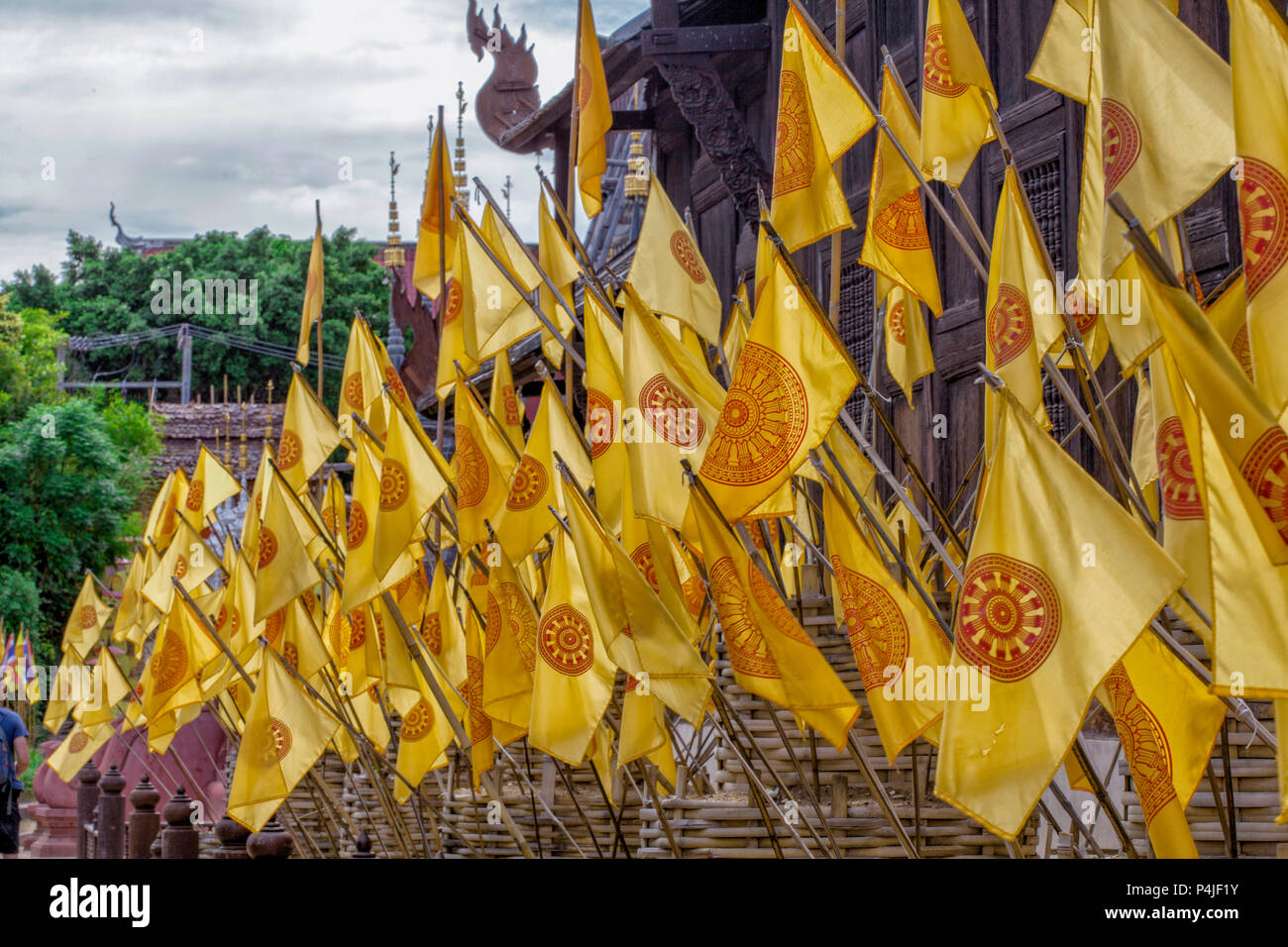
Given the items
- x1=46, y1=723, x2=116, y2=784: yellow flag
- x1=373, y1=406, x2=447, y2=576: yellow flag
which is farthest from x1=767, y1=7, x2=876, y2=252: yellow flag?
x1=46, y1=723, x2=116, y2=784: yellow flag

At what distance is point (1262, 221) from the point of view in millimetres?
3309

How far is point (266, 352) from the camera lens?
31.5m

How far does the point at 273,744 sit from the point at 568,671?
175cm

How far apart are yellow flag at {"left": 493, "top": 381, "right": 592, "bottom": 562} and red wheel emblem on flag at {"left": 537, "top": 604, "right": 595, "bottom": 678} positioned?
26.2 inches

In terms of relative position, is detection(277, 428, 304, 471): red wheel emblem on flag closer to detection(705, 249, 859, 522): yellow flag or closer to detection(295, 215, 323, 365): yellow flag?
detection(295, 215, 323, 365): yellow flag

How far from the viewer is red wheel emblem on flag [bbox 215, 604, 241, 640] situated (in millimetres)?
7692

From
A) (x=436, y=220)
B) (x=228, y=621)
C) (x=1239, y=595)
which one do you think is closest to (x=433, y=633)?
(x=228, y=621)

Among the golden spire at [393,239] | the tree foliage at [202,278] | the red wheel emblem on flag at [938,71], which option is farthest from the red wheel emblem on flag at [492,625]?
the tree foliage at [202,278]

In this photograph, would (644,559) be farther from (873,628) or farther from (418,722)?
(418,722)

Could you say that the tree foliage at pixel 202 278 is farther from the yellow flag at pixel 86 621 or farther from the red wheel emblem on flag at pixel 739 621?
the red wheel emblem on flag at pixel 739 621

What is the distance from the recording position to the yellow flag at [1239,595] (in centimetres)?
301

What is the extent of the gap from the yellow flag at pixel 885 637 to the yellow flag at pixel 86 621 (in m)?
8.80
